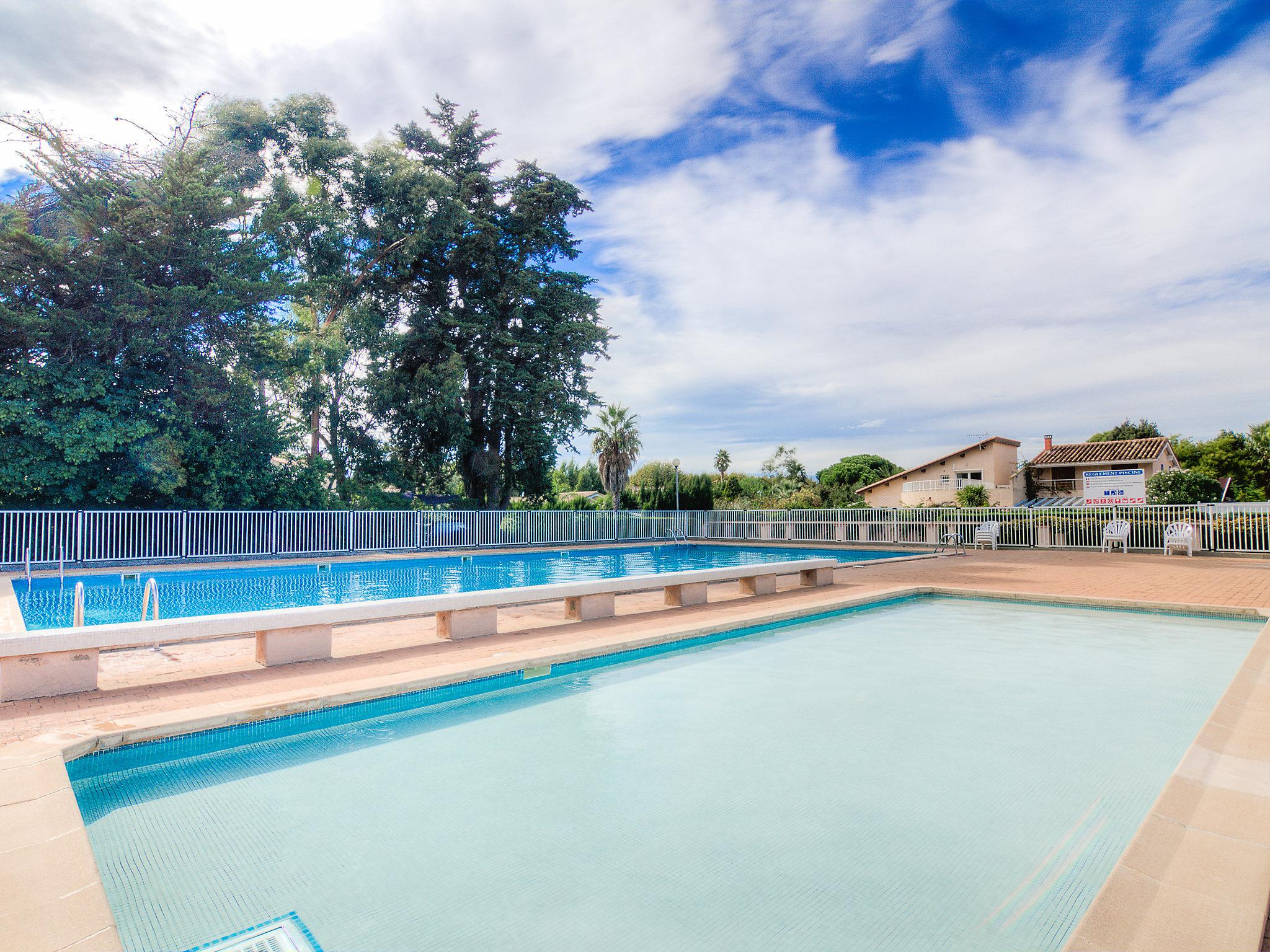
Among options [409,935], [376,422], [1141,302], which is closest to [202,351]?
[376,422]

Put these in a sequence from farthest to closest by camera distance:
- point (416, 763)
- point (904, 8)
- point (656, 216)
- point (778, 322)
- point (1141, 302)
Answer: point (778, 322)
point (1141, 302)
point (656, 216)
point (904, 8)
point (416, 763)

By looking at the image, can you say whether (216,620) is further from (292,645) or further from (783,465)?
(783,465)

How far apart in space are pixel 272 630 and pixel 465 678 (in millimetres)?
1560

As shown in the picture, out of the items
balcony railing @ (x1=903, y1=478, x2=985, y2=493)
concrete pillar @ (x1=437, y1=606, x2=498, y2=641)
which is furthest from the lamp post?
concrete pillar @ (x1=437, y1=606, x2=498, y2=641)

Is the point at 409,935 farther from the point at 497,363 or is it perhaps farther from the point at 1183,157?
the point at 497,363

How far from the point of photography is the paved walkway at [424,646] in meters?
4.12

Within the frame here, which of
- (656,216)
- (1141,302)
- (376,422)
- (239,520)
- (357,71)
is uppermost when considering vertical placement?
(357,71)

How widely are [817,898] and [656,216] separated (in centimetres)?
1280

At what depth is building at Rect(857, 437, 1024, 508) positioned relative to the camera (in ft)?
114

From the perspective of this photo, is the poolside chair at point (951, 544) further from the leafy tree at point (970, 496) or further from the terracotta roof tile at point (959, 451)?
the terracotta roof tile at point (959, 451)

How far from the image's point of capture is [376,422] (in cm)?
2298

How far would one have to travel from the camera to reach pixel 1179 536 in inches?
644

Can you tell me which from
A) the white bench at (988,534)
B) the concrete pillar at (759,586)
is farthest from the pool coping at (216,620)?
the white bench at (988,534)

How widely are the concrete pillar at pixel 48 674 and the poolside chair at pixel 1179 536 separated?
66.0 ft
